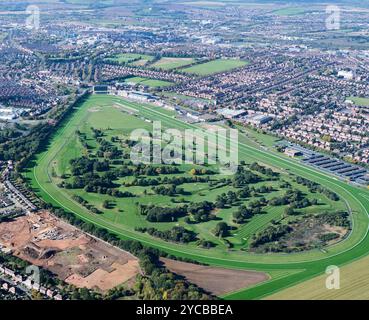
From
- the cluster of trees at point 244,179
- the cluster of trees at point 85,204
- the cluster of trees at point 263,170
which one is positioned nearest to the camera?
the cluster of trees at point 85,204

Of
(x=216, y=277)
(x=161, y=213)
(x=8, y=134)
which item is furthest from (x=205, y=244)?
(x=8, y=134)

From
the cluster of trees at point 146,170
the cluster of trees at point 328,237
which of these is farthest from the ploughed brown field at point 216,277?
the cluster of trees at point 146,170

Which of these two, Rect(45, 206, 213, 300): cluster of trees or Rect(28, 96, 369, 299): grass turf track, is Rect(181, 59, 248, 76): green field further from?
Rect(45, 206, 213, 300): cluster of trees

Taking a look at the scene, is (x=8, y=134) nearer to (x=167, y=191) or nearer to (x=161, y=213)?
(x=167, y=191)

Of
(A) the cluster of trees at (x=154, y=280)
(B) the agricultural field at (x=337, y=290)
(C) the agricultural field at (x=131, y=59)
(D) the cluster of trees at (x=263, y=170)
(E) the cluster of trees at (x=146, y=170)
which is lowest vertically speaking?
(B) the agricultural field at (x=337, y=290)

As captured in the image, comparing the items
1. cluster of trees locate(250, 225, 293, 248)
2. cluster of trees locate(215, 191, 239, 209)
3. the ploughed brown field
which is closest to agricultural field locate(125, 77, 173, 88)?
cluster of trees locate(215, 191, 239, 209)

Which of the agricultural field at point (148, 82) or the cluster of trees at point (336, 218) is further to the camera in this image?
the agricultural field at point (148, 82)

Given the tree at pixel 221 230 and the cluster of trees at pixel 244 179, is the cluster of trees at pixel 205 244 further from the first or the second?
the cluster of trees at pixel 244 179
